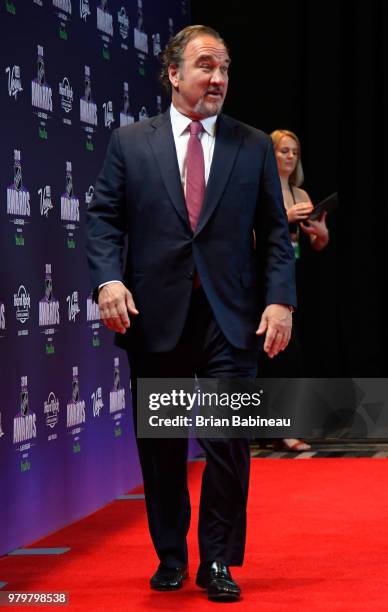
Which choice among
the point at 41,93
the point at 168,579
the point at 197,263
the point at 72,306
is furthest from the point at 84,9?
the point at 168,579

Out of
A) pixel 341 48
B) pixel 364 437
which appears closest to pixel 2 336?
pixel 364 437

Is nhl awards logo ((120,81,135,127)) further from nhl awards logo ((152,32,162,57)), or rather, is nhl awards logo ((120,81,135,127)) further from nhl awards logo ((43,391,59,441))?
nhl awards logo ((43,391,59,441))

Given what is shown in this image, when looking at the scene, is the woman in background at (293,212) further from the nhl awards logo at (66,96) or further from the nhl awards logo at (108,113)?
the nhl awards logo at (66,96)

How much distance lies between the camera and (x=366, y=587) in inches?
139

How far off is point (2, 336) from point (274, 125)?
3.69 m

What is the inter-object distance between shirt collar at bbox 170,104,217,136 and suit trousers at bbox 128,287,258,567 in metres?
0.48

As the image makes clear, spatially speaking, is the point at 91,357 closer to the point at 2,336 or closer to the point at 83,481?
the point at 83,481

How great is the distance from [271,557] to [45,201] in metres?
1.54

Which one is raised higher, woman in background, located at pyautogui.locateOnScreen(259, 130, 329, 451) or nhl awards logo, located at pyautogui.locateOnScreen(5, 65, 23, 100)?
nhl awards logo, located at pyautogui.locateOnScreen(5, 65, 23, 100)

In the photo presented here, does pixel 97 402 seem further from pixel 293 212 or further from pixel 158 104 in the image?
pixel 158 104

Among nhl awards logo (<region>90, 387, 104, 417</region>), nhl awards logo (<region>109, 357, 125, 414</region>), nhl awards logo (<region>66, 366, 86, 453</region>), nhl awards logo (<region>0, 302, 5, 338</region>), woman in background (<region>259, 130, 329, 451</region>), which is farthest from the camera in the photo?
woman in background (<region>259, 130, 329, 451</region>)

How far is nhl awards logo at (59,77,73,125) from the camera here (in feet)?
15.3

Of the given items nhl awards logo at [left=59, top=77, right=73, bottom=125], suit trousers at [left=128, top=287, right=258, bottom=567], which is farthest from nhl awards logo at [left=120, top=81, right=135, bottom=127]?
suit trousers at [left=128, top=287, right=258, bottom=567]

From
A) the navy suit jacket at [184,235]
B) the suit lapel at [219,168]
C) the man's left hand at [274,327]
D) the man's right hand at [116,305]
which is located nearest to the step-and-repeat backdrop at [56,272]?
the navy suit jacket at [184,235]
